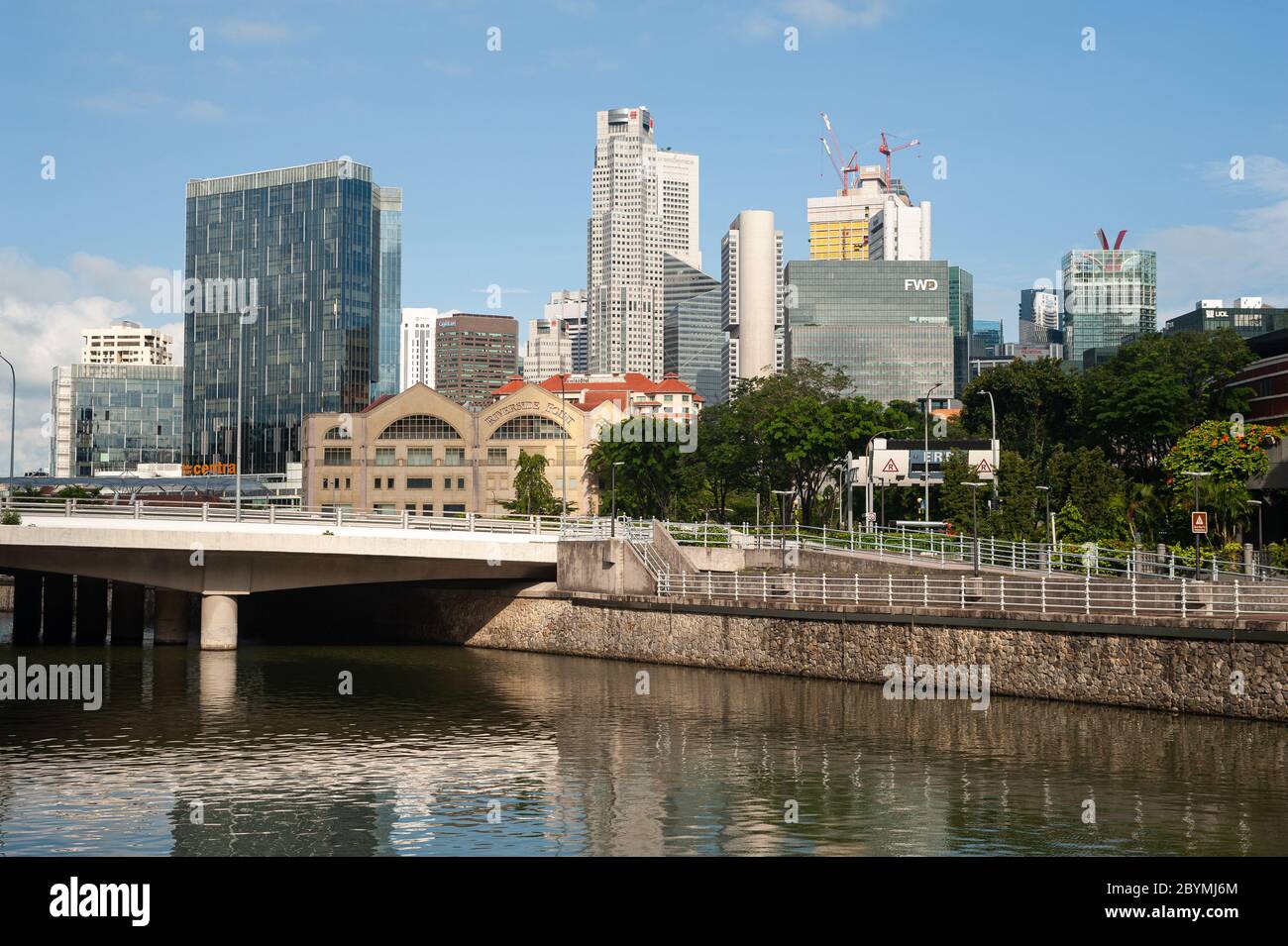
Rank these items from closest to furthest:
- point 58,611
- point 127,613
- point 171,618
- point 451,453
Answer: point 171,618 → point 127,613 → point 58,611 → point 451,453

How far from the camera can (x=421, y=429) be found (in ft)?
470

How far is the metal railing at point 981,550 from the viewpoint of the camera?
5559 cm

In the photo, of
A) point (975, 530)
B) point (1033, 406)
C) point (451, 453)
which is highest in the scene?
point (1033, 406)

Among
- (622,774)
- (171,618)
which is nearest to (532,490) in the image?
(171,618)

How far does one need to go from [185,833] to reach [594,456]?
10694 cm

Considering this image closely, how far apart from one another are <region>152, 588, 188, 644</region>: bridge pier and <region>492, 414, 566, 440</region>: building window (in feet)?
250

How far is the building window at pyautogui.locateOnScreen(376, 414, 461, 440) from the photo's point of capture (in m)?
142

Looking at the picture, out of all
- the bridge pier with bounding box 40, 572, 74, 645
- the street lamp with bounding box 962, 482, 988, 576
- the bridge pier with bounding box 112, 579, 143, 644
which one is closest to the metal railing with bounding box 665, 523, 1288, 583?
the street lamp with bounding box 962, 482, 988, 576

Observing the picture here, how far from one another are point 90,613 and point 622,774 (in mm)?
46257

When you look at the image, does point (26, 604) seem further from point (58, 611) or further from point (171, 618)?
point (171, 618)

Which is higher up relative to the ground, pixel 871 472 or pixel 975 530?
pixel 871 472

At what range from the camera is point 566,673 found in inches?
2072
